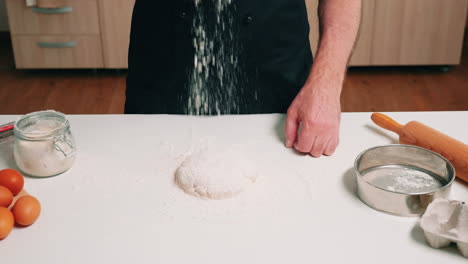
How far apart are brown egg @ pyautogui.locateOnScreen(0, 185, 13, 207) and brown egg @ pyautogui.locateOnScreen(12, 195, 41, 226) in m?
0.02

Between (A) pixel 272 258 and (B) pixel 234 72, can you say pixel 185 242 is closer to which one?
(A) pixel 272 258

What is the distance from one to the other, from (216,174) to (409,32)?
9.04 feet

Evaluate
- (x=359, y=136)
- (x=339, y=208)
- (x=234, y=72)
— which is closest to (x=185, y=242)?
(x=339, y=208)

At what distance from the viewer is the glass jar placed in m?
1.01

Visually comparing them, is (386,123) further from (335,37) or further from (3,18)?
(3,18)

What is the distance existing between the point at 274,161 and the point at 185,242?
0.99 ft

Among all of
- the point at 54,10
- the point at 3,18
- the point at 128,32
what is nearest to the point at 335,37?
the point at 128,32

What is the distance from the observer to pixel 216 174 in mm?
998

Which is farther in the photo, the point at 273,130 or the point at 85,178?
the point at 273,130

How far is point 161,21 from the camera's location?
1388 mm

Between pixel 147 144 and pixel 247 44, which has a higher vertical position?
pixel 247 44

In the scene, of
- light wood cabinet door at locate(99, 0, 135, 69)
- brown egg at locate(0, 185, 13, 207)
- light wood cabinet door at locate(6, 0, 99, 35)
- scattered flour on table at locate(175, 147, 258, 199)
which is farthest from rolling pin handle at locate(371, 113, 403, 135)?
light wood cabinet door at locate(6, 0, 99, 35)

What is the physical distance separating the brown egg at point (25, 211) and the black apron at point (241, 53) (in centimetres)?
60

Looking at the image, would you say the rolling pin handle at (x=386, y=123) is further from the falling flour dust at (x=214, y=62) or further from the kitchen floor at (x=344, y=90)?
the kitchen floor at (x=344, y=90)
